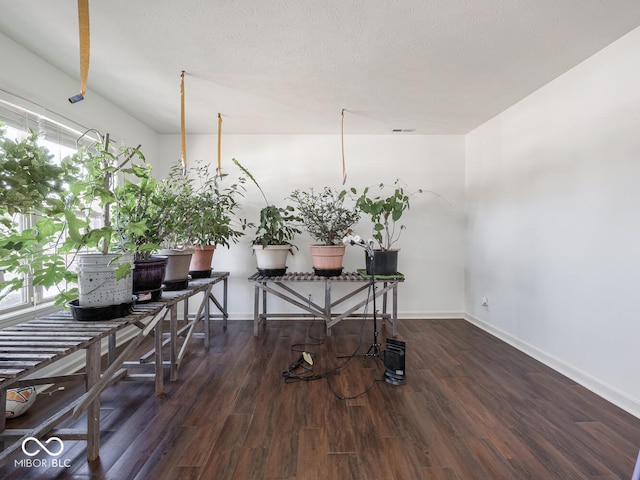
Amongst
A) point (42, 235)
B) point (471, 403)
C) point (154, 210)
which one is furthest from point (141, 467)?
point (471, 403)

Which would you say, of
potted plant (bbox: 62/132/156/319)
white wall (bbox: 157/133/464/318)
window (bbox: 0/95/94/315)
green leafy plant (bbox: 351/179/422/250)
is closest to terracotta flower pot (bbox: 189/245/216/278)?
white wall (bbox: 157/133/464/318)

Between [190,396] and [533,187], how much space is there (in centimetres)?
327

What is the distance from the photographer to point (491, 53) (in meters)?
2.02

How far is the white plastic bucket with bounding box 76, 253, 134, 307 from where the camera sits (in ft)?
4.64

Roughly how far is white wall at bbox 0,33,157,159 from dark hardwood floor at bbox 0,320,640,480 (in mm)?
2047

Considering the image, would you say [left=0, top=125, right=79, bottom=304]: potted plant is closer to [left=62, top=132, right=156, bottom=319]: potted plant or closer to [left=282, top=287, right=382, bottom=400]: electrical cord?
[left=62, top=132, right=156, bottom=319]: potted plant

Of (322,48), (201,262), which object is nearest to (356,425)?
(201,262)

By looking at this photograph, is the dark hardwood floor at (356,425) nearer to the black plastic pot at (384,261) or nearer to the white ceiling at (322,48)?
the black plastic pot at (384,261)

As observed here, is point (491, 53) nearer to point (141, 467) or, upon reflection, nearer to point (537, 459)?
point (537, 459)

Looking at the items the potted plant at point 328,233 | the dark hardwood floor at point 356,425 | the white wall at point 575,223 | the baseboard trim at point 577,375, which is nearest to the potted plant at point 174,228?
the dark hardwood floor at point 356,425

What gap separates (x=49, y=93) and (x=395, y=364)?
3281 millimetres

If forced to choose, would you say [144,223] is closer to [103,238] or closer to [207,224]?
[103,238]

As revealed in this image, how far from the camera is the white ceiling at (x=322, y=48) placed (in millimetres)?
1629

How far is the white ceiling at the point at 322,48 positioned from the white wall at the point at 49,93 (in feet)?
0.21
